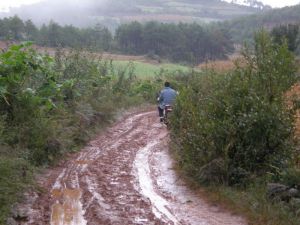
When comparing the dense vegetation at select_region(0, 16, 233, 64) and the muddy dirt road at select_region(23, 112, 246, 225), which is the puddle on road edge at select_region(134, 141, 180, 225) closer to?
the muddy dirt road at select_region(23, 112, 246, 225)

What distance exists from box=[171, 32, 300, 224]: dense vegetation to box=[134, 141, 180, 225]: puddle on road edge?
103 cm

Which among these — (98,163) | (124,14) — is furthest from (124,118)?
(124,14)

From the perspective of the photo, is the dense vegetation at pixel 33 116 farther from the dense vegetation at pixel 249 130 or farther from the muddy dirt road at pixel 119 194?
the dense vegetation at pixel 249 130

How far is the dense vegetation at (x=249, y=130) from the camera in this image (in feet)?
32.8

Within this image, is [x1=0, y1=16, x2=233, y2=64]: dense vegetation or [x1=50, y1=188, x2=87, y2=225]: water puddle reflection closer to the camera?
[x1=50, y1=188, x2=87, y2=225]: water puddle reflection

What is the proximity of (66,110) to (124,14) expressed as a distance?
174467 millimetres

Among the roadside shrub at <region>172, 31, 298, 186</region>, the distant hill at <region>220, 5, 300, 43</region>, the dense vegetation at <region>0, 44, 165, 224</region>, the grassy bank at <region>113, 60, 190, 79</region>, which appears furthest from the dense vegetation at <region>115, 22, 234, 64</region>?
the roadside shrub at <region>172, 31, 298, 186</region>

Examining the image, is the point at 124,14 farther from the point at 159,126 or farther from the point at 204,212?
the point at 204,212

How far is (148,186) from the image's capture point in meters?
10.6

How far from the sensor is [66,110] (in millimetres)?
15250

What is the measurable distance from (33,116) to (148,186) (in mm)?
3459

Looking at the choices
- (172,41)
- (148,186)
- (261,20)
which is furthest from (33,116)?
(261,20)

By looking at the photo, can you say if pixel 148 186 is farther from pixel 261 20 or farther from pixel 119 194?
pixel 261 20

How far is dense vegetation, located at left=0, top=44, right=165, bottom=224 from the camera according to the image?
30.9 feet
